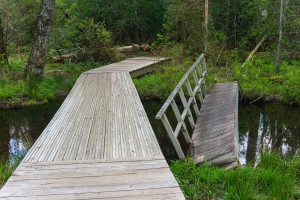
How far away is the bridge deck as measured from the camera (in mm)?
5258

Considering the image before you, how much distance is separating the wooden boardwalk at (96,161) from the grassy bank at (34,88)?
4.00m

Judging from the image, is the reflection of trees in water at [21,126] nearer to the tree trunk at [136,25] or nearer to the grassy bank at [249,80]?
the grassy bank at [249,80]

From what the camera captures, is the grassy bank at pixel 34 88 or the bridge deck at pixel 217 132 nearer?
the bridge deck at pixel 217 132

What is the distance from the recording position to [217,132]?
6348 mm

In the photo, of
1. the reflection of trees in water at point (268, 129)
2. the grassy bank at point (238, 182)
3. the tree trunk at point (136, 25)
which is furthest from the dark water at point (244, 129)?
the tree trunk at point (136, 25)

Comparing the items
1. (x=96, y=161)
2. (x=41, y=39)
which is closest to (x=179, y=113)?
(x=96, y=161)

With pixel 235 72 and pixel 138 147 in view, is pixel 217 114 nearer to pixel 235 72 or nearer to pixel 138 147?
pixel 138 147

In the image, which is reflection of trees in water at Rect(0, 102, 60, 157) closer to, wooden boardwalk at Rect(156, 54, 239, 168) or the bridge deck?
wooden boardwalk at Rect(156, 54, 239, 168)

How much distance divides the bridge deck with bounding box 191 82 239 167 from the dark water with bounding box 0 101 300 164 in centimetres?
66

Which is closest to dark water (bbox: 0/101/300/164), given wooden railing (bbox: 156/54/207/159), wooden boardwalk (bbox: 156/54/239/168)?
wooden boardwalk (bbox: 156/54/239/168)

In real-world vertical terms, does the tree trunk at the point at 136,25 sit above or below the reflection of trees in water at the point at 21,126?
above

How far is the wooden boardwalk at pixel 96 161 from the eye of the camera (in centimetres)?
328

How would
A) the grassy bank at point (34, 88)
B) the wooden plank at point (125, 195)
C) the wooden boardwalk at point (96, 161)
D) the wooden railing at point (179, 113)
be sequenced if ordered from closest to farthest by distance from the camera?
the wooden plank at point (125, 195)
the wooden boardwalk at point (96, 161)
the wooden railing at point (179, 113)
the grassy bank at point (34, 88)

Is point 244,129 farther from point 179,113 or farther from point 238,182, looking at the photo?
point 238,182
